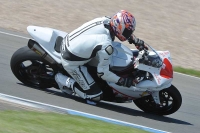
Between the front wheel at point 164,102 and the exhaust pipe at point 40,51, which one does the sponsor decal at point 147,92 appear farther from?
the exhaust pipe at point 40,51

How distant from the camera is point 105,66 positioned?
8.11 metres

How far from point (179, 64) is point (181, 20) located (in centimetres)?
500

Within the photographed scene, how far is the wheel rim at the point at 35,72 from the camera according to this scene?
28.8 feet

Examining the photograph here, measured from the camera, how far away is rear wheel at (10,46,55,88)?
8625 millimetres

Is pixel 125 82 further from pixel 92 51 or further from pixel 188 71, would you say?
pixel 188 71

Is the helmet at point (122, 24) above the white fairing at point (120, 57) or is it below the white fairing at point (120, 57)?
above

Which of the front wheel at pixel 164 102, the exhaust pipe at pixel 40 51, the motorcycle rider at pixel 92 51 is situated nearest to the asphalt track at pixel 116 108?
the front wheel at pixel 164 102

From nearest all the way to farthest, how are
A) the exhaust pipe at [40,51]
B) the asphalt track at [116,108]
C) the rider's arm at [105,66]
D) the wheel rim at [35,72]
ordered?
the rider's arm at [105,66] < the asphalt track at [116,108] < the exhaust pipe at [40,51] < the wheel rim at [35,72]

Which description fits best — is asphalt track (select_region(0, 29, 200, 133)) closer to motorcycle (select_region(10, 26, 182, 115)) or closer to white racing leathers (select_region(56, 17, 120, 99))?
motorcycle (select_region(10, 26, 182, 115))

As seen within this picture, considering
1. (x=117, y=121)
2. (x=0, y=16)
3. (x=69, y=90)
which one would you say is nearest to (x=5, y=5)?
(x=0, y=16)

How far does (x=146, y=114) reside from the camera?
8680 millimetres

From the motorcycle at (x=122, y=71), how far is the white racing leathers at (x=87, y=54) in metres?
0.17

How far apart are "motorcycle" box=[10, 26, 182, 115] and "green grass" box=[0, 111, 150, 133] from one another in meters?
1.40

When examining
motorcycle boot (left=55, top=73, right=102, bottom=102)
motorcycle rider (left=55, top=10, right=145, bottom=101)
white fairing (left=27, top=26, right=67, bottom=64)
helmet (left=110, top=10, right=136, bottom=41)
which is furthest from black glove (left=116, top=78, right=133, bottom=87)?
white fairing (left=27, top=26, right=67, bottom=64)
